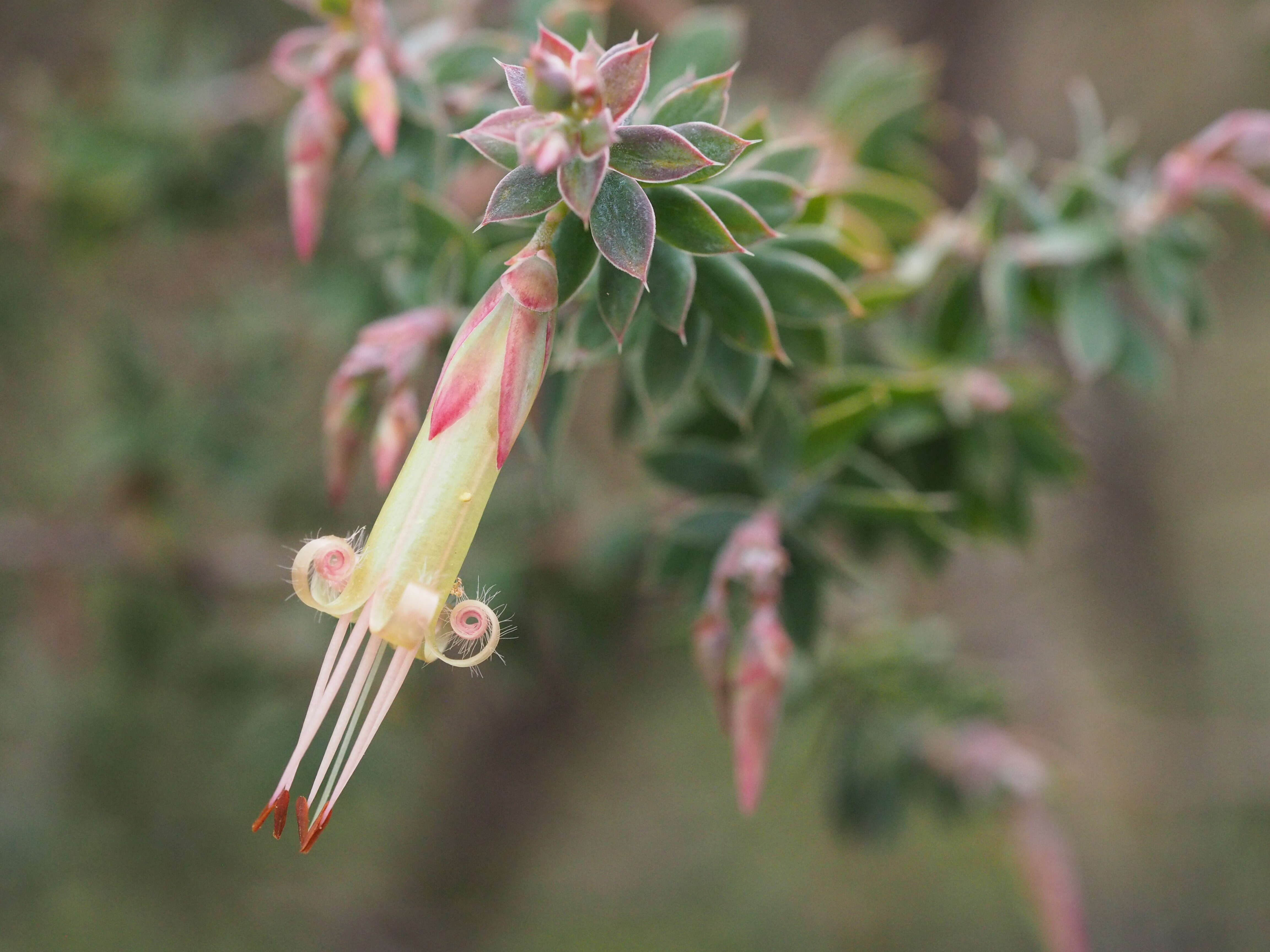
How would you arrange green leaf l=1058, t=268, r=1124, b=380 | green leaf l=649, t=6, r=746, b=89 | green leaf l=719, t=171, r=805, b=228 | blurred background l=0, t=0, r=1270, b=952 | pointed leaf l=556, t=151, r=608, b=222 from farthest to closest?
blurred background l=0, t=0, r=1270, b=952 < green leaf l=649, t=6, r=746, b=89 < green leaf l=1058, t=268, r=1124, b=380 < green leaf l=719, t=171, r=805, b=228 < pointed leaf l=556, t=151, r=608, b=222

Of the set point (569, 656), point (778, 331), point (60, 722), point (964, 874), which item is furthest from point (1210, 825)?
point (60, 722)

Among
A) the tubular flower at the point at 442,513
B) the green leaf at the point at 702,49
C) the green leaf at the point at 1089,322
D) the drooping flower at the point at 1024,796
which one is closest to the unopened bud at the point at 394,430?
the tubular flower at the point at 442,513

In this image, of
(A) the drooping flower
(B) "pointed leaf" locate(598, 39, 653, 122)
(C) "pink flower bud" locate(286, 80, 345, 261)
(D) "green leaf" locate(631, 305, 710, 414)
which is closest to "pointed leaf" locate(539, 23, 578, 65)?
(B) "pointed leaf" locate(598, 39, 653, 122)

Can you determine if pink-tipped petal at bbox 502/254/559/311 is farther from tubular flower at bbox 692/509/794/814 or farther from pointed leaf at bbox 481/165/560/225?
tubular flower at bbox 692/509/794/814

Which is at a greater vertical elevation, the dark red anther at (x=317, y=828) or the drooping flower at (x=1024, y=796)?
the drooping flower at (x=1024, y=796)

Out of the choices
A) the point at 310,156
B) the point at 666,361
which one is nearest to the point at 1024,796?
the point at 666,361

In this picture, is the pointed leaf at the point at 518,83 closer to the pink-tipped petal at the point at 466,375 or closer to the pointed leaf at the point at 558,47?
the pointed leaf at the point at 558,47
